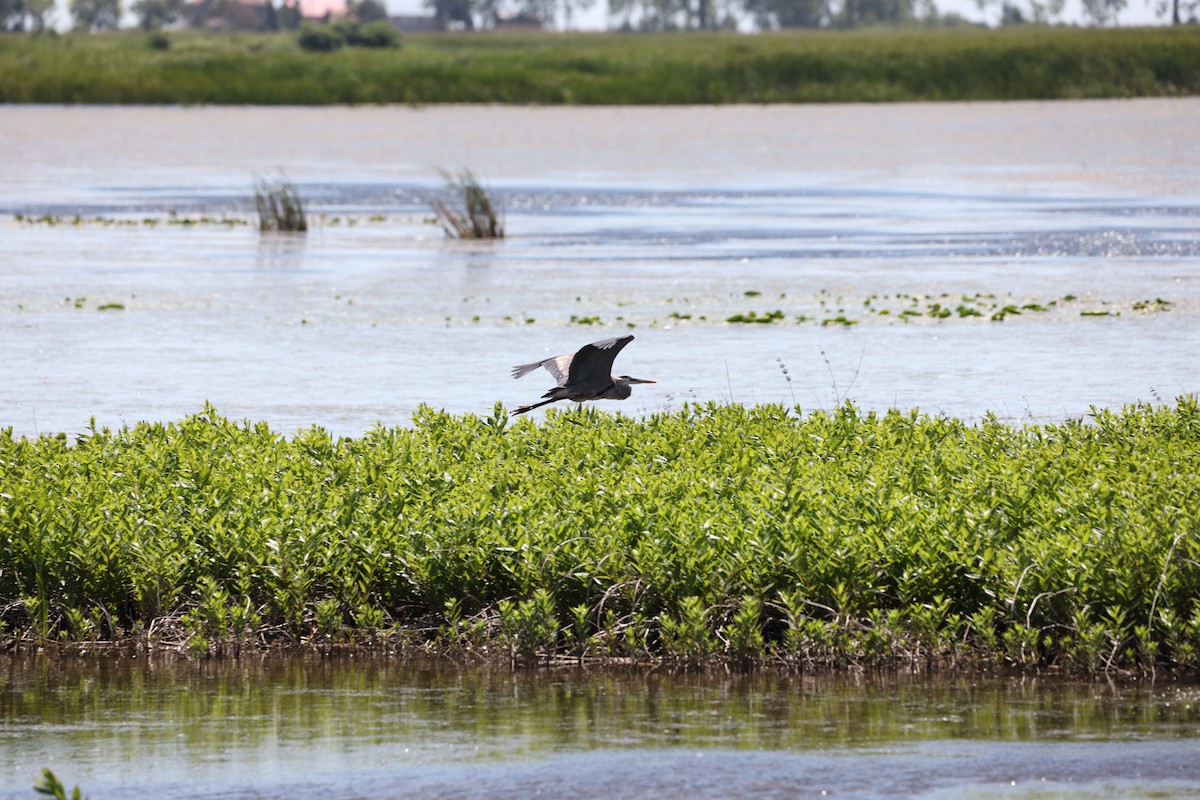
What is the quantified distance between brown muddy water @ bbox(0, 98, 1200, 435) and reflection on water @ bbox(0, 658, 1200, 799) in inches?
203

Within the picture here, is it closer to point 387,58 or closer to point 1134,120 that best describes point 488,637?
point 1134,120


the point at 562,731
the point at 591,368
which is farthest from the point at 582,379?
the point at 562,731

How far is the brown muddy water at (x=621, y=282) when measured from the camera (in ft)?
52.6

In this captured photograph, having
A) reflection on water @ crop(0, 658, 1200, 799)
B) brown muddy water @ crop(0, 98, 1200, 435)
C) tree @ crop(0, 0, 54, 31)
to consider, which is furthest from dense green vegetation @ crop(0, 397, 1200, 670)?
tree @ crop(0, 0, 54, 31)

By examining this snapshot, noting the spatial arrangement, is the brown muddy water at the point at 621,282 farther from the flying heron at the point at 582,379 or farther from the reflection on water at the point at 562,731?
the reflection on water at the point at 562,731

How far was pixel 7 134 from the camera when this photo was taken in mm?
66438

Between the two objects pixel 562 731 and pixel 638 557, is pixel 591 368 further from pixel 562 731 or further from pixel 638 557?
pixel 562 731

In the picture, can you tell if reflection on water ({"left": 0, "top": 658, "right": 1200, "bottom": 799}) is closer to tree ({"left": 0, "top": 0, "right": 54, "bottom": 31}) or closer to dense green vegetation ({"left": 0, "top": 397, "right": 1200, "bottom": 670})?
dense green vegetation ({"left": 0, "top": 397, "right": 1200, "bottom": 670})

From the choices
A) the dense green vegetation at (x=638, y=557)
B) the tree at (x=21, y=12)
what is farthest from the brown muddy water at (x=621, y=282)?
the tree at (x=21, y=12)

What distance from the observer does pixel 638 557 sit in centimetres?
888

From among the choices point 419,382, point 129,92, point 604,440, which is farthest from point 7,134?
point 604,440

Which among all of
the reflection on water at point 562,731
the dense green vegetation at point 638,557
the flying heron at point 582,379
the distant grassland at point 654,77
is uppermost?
the distant grassland at point 654,77

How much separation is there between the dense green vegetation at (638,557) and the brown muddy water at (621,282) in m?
3.48

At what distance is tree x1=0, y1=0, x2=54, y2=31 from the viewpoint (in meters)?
173
